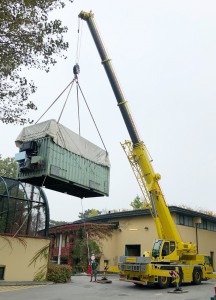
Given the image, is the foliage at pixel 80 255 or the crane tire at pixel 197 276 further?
the foliage at pixel 80 255

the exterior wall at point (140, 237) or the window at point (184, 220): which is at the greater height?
the window at point (184, 220)

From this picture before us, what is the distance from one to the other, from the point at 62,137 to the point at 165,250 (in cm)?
906

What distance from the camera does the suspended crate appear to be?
1424 centimetres

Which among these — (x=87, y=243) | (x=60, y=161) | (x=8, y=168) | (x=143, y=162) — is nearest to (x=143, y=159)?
(x=143, y=162)

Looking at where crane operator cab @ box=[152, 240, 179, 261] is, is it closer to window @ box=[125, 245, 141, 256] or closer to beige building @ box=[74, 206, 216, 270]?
beige building @ box=[74, 206, 216, 270]

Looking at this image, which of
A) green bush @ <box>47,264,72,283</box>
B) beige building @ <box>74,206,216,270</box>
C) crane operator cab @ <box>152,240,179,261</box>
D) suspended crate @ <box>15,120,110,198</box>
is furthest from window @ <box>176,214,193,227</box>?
suspended crate @ <box>15,120,110,198</box>

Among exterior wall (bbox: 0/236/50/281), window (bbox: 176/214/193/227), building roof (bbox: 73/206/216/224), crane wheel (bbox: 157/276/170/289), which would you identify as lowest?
crane wheel (bbox: 157/276/170/289)

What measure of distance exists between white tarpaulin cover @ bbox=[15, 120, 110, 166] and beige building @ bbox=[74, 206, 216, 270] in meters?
13.5

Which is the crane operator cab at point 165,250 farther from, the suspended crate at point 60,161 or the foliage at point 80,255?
the foliage at point 80,255

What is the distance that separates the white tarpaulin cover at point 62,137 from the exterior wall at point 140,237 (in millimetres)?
14347

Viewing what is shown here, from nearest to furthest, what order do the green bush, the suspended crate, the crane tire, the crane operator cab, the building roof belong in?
the suspended crate < the crane operator cab < the green bush < the crane tire < the building roof

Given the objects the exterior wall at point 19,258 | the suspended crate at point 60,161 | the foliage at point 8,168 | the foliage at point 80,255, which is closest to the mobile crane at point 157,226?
the suspended crate at point 60,161

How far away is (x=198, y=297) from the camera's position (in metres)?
14.4

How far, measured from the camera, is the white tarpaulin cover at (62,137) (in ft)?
48.6
